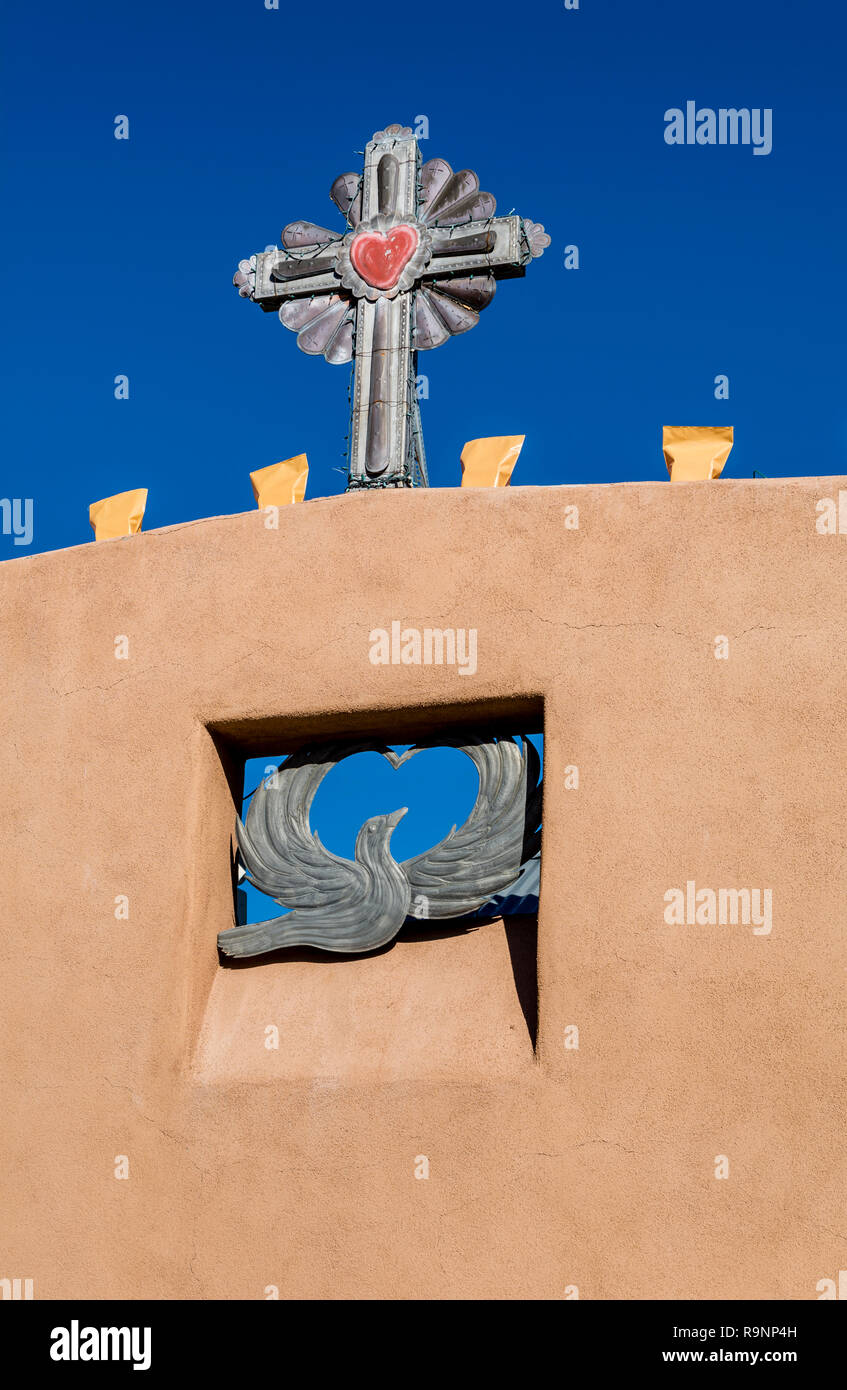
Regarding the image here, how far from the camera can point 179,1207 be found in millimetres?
6504

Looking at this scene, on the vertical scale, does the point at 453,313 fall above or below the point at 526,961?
above

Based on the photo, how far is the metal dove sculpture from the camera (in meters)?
6.84

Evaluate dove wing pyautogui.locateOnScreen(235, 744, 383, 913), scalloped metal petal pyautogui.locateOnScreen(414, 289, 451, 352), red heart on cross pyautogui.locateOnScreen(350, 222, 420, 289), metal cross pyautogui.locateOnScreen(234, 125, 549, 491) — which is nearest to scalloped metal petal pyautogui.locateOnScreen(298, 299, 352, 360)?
metal cross pyautogui.locateOnScreen(234, 125, 549, 491)

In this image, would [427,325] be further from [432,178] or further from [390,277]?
[432,178]

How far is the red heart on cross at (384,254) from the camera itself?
29.6 feet

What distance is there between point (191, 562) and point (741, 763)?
2.77 meters

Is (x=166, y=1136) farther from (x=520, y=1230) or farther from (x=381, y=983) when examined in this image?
(x=520, y=1230)

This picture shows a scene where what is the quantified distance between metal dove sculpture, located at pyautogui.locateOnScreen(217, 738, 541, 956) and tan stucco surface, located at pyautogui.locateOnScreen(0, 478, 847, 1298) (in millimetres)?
153

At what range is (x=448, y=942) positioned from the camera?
692cm

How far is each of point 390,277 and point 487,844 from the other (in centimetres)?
380

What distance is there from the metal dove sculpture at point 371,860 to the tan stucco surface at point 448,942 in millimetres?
153

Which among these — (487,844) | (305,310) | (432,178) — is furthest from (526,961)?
(432,178)

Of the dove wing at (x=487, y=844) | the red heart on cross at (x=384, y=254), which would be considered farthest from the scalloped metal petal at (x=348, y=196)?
the dove wing at (x=487, y=844)

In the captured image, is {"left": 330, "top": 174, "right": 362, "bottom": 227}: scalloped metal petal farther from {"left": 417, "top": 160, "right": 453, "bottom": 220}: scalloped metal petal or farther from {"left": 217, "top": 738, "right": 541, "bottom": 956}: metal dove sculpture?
{"left": 217, "top": 738, "right": 541, "bottom": 956}: metal dove sculpture
